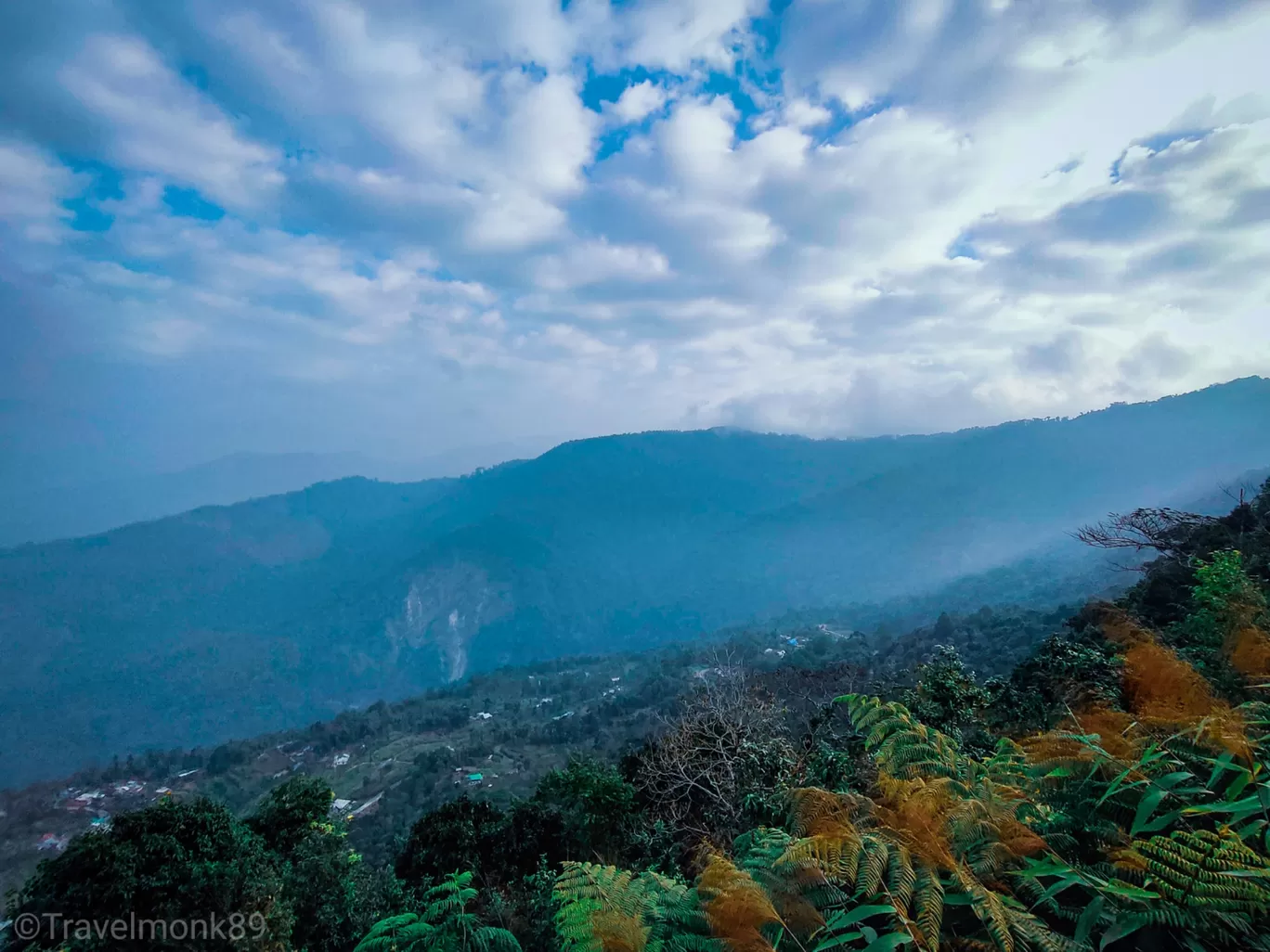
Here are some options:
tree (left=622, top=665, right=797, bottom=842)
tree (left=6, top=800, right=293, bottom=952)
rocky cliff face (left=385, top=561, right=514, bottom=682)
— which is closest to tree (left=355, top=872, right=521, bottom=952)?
tree (left=6, top=800, right=293, bottom=952)

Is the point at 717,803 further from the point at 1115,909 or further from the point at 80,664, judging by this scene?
the point at 80,664

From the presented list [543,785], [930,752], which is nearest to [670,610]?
[543,785]

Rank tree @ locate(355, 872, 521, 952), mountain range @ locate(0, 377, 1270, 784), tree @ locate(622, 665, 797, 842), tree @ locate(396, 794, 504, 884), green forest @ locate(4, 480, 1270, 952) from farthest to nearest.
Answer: mountain range @ locate(0, 377, 1270, 784) < tree @ locate(396, 794, 504, 884) < tree @ locate(622, 665, 797, 842) < tree @ locate(355, 872, 521, 952) < green forest @ locate(4, 480, 1270, 952)

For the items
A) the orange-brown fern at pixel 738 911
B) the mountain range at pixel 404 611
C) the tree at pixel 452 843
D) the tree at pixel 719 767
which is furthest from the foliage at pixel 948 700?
the mountain range at pixel 404 611

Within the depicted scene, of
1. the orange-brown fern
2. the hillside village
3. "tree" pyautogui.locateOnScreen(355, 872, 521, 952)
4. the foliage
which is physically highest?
the orange-brown fern

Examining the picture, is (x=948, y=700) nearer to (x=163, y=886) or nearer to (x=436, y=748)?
(x=163, y=886)

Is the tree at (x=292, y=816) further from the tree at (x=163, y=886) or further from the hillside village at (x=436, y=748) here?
the hillside village at (x=436, y=748)

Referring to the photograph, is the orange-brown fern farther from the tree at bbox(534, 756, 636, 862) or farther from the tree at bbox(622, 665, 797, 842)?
the tree at bbox(534, 756, 636, 862)
